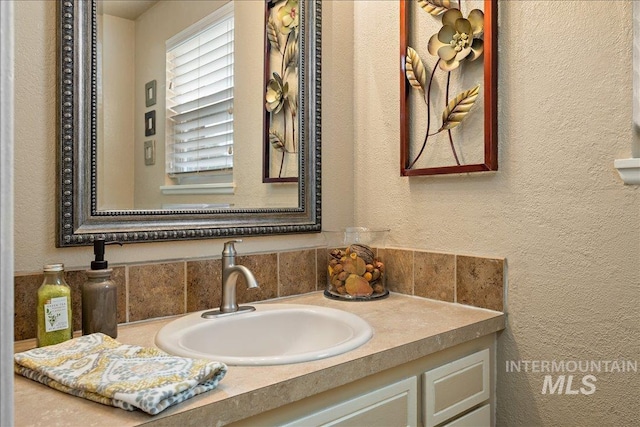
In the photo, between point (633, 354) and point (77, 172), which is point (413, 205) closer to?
point (633, 354)

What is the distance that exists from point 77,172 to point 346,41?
100cm

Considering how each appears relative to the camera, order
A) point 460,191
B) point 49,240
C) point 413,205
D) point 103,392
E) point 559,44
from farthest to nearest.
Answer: point 413,205 < point 460,191 < point 559,44 < point 49,240 < point 103,392

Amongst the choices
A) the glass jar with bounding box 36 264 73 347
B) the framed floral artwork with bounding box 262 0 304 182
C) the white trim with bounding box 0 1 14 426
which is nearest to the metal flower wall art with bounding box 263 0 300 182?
the framed floral artwork with bounding box 262 0 304 182

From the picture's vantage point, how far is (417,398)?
1.11 m

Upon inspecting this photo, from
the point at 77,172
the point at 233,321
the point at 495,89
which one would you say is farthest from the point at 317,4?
the point at 233,321

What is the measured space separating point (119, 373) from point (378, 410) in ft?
1.72

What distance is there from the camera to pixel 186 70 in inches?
52.0

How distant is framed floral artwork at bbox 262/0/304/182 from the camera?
1498 millimetres

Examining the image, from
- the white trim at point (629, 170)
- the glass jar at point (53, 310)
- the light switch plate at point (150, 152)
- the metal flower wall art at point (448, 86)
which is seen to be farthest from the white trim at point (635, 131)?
the glass jar at point (53, 310)

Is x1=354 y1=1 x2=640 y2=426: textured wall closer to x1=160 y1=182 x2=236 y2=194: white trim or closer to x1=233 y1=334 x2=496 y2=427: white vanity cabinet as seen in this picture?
x1=233 y1=334 x2=496 y2=427: white vanity cabinet

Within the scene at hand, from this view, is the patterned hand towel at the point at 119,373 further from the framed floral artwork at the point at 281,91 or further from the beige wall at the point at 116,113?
the framed floral artwork at the point at 281,91

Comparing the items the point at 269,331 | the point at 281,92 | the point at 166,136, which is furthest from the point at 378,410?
the point at 281,92

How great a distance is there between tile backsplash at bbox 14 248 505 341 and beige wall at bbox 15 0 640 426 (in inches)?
1.3

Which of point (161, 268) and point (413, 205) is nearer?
point (161, 268)
